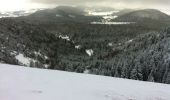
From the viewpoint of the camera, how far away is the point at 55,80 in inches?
321

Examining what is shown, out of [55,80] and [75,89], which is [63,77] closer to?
[55,80]

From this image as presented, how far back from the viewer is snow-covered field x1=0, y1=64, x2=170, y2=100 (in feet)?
20.5

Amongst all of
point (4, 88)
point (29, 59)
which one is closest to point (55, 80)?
point (4, 88)

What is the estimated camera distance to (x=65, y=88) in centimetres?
718

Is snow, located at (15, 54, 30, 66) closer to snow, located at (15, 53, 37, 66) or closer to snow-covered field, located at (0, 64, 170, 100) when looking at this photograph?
snow, located at (15, 53, 37, 66)

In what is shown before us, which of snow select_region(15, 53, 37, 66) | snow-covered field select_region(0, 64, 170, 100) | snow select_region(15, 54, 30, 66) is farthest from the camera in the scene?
snow select_region(15, 53, 37, 66)

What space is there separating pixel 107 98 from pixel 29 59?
487 ft

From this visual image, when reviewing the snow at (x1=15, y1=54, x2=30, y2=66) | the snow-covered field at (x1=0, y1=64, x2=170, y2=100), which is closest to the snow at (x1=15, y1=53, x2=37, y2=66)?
the snow at (x1=15, y1=54, x2=30, y2=66)

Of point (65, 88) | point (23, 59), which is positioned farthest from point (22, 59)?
point (65, 88)

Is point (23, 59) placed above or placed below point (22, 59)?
below

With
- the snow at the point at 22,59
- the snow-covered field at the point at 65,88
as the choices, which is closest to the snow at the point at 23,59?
the snow at the point at 22,59

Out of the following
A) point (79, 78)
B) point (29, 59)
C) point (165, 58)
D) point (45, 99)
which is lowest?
point (29, 59)

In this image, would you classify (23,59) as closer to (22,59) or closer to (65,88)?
(22,59)

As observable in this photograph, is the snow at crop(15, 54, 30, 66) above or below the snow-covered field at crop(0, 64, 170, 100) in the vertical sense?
below
